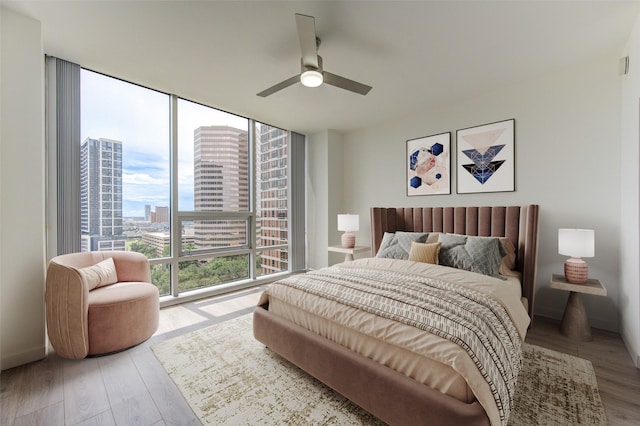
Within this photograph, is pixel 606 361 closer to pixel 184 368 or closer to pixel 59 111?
pixel 184 368

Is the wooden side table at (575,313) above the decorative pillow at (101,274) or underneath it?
underneath

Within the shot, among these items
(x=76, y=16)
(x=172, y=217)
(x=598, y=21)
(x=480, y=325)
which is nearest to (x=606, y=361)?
(x=480, y=325)

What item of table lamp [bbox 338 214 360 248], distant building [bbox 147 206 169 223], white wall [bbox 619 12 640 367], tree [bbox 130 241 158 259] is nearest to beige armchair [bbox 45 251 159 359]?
tree [bbox 130 241 158 259]

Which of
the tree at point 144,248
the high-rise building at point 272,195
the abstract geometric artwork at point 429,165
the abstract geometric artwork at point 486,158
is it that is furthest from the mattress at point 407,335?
the high-rise building at point 272,195

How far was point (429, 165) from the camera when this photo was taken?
12.8 ft

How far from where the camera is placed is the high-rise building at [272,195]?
4590mm

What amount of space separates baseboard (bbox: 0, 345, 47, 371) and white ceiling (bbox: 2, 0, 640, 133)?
8.68ft

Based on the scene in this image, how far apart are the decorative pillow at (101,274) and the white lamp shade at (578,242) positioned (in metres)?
4.37

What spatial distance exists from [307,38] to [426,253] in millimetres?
2353

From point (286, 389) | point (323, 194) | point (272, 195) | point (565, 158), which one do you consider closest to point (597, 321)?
point (565, 158)

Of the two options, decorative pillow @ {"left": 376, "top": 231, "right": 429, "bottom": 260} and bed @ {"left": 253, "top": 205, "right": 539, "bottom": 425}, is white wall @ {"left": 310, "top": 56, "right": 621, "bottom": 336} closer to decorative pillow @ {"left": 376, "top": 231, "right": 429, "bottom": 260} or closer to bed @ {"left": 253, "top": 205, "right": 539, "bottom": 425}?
bed @ {"left": 253, "top": 205, "right": 539, "bottom": 425}

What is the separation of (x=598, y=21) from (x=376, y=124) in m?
2.74

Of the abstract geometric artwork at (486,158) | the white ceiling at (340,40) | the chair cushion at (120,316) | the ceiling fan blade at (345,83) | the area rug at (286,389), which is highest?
the white ceiling at (340,40)

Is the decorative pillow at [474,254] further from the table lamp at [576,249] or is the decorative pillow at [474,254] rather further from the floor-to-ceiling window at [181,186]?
the floor-to-ceiling window at [181,186]
